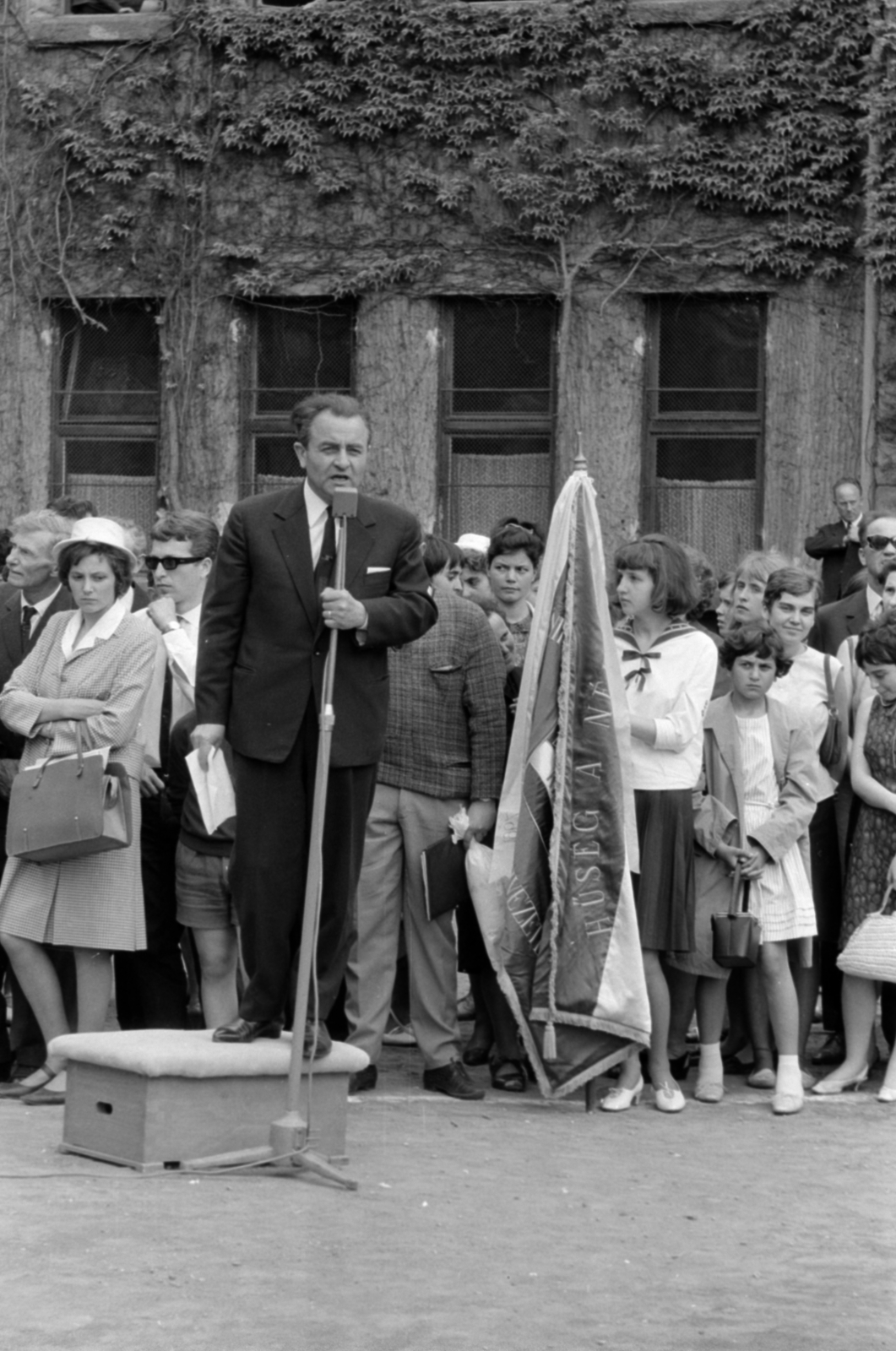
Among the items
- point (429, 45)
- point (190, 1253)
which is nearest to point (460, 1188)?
point (190, 1253)

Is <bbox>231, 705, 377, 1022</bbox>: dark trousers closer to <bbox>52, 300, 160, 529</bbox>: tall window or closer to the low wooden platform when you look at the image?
the low wooden platform

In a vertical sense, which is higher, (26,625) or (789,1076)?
(26,625)

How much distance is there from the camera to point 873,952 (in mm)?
7891

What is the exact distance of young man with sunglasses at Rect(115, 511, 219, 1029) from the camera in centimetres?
797

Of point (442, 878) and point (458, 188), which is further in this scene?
point (458, 188)

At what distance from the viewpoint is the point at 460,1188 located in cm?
624

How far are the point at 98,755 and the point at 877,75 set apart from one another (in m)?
9.67

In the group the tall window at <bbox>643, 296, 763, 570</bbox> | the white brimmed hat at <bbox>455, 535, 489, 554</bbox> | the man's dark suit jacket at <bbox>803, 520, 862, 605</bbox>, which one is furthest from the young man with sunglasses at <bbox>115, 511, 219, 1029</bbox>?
the tall window at <bbox>643, 296, 763, 570</bbox>

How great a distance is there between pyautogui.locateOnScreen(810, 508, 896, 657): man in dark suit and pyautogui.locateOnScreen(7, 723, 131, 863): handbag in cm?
359

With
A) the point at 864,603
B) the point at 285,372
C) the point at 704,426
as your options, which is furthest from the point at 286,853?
the point at 285,372

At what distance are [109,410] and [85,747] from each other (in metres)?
10.0

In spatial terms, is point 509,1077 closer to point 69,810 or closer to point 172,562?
point 69,810

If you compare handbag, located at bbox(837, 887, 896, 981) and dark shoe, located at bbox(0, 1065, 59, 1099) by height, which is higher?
handbag, located at bbox(837, 887, 896, 981)

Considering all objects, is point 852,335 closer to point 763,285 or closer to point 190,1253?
point 763,285
